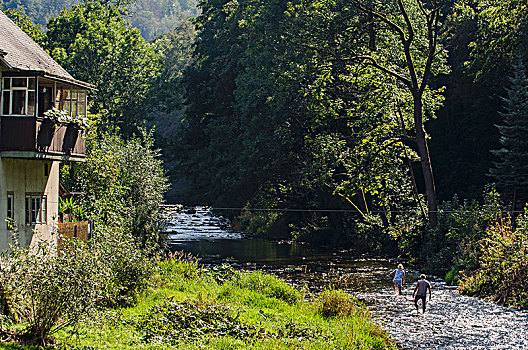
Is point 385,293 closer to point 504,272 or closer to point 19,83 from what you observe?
point 504,272

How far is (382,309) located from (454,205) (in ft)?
44.1

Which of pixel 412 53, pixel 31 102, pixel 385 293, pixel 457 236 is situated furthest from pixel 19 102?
pixel 412 53

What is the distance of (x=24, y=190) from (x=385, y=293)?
49.2ft

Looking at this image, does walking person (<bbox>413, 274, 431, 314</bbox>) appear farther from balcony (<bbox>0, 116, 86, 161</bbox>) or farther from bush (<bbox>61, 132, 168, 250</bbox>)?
balcony (<bbox>0, 116, 86, 161</bbox>)

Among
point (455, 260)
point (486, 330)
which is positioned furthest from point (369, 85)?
point (486, 330)

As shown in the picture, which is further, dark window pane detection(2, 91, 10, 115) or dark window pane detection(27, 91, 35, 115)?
dark window pane detection(27, 91, 35, 115)

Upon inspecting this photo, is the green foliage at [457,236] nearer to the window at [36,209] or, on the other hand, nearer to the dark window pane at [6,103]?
the window at [36,209]

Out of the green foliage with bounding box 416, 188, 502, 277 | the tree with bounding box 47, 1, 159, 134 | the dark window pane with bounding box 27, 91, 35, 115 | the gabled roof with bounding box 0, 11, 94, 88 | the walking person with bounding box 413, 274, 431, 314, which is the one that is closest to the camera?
the gabled roof with bounding box 0, 11, 94, 88

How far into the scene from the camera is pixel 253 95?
46469mm

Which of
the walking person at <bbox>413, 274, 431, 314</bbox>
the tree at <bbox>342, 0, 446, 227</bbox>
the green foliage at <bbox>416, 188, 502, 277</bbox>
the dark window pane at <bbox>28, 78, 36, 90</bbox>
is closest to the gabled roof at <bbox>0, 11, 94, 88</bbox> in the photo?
the dark window pane at <bbox>28, 78, 36, 90</bbox>

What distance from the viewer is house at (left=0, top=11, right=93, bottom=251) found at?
22.7m

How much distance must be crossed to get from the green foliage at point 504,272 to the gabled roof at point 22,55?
1797cm

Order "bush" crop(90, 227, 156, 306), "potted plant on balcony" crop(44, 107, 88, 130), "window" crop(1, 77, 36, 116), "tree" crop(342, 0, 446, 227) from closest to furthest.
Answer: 1. "bush" crop(90, 227, 156, 306)
2. "window" crop(1, 77, 36, 116)
3. "potted plant on balcony" crop(44, 107, 88, 130)
4. "tree" crop(342, 0, 446, 227)

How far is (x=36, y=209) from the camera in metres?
24.6
